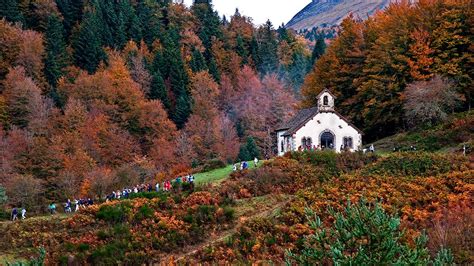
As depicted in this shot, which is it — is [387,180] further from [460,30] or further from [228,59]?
[228,59]

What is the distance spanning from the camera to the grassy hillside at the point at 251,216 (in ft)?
70.6

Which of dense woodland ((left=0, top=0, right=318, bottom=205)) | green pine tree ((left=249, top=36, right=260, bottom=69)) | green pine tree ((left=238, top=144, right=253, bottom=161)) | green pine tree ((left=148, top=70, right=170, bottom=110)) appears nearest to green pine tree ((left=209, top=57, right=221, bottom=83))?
dense woodland ((left=0, top=0, right=318, bottom=205))

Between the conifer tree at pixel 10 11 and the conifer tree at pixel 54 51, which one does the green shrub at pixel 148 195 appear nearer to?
the conifer tree at pixel 54 51

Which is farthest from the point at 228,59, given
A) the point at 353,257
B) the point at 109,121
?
the point at 353,257

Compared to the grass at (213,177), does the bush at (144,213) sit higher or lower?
lower

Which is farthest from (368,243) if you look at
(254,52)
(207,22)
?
(207,22)

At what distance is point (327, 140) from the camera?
43.3 metres

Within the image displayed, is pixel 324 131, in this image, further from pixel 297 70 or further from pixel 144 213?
pixel 297 70

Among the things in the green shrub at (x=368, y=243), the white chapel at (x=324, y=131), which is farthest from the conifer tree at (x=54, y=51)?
the green shrub at (x=368, y=243)

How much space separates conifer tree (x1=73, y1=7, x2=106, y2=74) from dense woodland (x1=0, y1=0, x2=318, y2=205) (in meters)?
0.18

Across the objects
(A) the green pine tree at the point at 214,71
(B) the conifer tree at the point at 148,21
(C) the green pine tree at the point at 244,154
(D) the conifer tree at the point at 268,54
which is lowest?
(C) the green pine tree at the point at 244,154

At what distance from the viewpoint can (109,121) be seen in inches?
2527

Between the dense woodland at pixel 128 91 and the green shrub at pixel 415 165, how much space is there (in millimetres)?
16393

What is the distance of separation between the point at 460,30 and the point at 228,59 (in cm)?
5618
